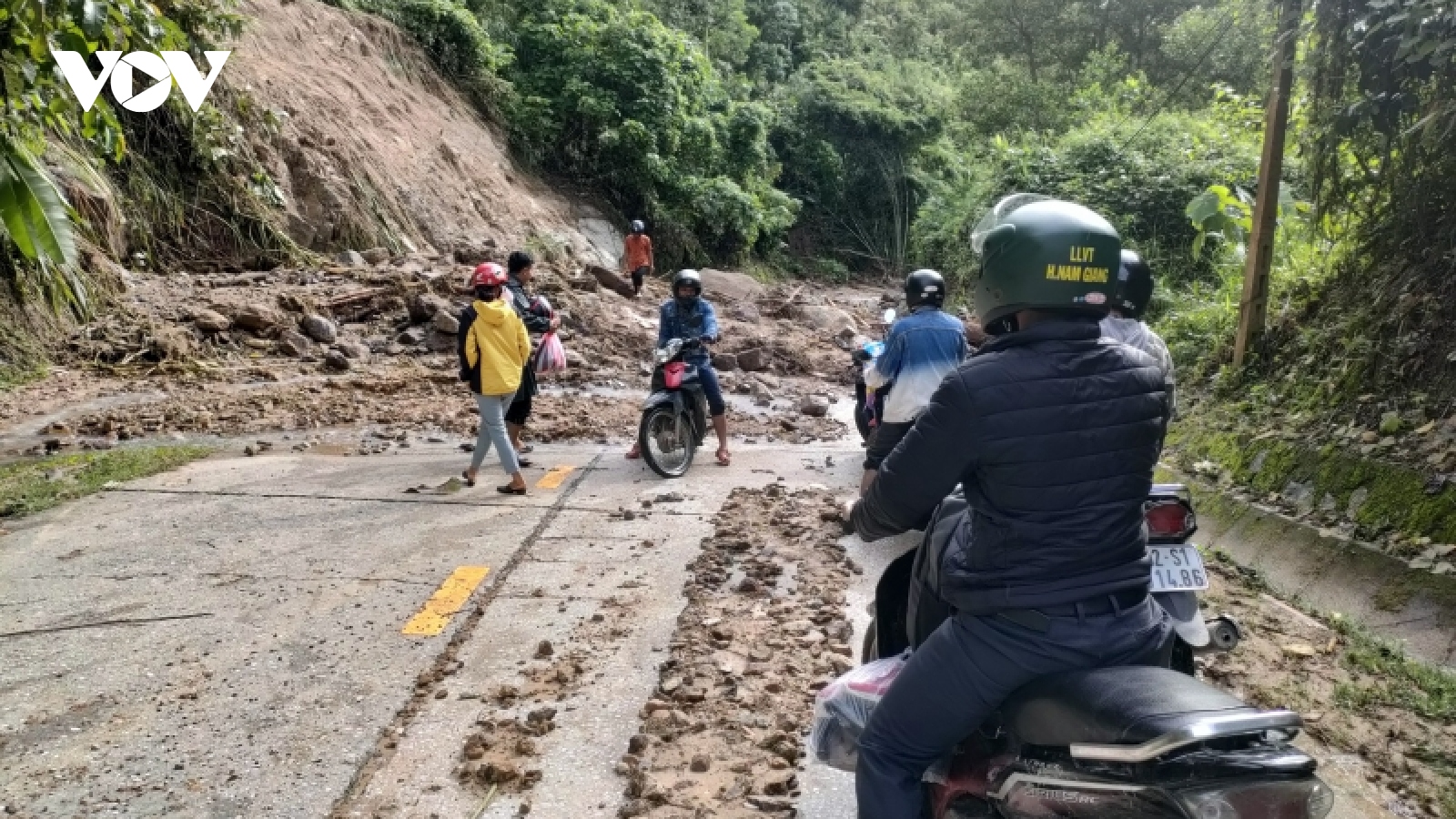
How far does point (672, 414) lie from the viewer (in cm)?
859

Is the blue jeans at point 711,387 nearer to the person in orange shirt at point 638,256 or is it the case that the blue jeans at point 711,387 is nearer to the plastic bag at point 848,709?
the plastic bag at point 848,709

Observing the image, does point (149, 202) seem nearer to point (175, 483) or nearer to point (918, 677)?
point (175, 483)

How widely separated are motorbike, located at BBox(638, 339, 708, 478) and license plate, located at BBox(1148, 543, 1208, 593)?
5404 millimetres

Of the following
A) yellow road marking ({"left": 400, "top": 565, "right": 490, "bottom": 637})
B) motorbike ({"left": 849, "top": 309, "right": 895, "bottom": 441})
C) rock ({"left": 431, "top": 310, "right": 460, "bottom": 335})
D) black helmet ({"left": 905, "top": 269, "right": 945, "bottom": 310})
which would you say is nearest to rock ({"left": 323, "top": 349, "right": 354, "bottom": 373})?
rock ({"left": 431, "top": 310, "right": 460, "bottom": 335})

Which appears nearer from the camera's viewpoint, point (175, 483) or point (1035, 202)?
point (1035, 202)

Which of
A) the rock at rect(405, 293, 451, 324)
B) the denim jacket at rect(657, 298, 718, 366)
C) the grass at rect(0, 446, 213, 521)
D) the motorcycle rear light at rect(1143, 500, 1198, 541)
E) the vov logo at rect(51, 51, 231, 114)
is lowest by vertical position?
the grass at rect(0, 446, 213, 521)

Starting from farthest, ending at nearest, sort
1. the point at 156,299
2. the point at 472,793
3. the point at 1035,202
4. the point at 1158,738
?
the point at 156,299 < the point at 472,793 < the point at 1035,202 < the point at 1158,738

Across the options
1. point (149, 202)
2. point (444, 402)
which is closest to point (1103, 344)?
point (444, 402)

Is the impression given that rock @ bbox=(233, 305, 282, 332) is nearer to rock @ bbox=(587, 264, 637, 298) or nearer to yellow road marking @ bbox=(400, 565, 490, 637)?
rock @ bbox=(587, 264, 637, 298)

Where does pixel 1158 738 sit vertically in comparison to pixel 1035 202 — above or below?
below

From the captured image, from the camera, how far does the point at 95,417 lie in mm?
9500

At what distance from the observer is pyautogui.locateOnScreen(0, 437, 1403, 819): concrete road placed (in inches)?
141

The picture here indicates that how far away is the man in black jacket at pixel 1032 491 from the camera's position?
8.00 feet

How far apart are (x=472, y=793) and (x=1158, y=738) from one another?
92.5 inches
